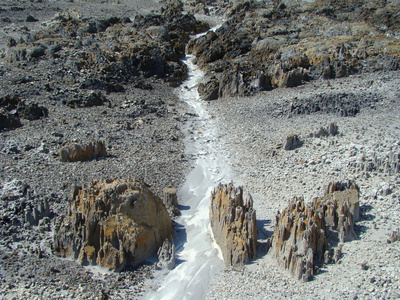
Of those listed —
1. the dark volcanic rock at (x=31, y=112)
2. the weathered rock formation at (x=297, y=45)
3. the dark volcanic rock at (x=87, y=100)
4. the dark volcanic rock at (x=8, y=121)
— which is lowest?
the dark volcanic rock at (x=8, y=121)

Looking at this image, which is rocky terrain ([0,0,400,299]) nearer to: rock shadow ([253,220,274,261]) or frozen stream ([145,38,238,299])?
rock shadow ([253,220,274,261])

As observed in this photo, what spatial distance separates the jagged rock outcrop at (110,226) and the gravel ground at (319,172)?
9.72 feet

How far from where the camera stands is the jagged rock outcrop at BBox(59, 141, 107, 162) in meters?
18.6

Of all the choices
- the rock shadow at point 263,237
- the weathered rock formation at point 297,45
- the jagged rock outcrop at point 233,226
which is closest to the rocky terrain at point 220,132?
the rock shadow at point 263,237

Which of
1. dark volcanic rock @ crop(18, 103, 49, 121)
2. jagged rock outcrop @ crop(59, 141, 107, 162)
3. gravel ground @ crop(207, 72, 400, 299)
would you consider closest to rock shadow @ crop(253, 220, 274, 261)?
gravel ground @ crop(207, 72, 400, 299)

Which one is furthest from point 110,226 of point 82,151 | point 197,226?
point 82,151

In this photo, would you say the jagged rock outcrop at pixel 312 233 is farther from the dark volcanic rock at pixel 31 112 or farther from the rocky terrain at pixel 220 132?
the dark volcanic rock at pixel 31 112

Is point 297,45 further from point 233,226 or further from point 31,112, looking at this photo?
point 233,226

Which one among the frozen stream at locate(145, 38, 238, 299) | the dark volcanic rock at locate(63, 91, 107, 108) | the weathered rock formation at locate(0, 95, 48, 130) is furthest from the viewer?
the dark volcanic rock at locate(63, 91, 107, 108)

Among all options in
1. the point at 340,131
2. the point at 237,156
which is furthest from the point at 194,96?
the point at 340,131

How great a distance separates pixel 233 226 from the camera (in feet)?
43.4

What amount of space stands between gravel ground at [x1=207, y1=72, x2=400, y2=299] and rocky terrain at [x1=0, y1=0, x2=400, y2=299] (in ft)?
0.20

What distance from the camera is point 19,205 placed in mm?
14219

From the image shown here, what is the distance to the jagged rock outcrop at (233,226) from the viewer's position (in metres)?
12.6
